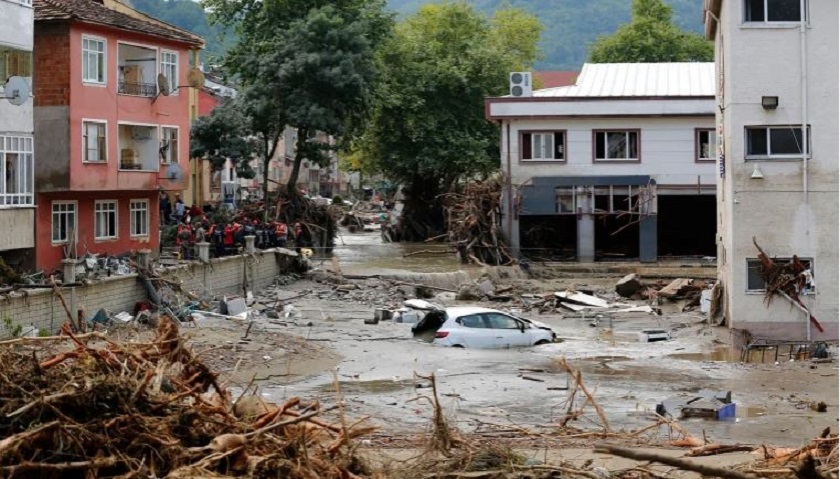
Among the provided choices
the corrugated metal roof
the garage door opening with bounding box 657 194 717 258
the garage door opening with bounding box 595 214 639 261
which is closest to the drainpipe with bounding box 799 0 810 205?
the corrugated metal roof

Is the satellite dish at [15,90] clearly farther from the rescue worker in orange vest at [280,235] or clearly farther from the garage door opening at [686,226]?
the garage door opening at [686,226]

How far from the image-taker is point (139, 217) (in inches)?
1684

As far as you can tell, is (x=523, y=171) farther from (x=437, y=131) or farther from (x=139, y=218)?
(x=139, y=218)

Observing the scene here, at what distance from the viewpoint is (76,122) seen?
3772cm

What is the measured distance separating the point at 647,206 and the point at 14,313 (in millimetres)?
29626

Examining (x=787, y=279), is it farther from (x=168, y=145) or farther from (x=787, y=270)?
(x=168, y=145)

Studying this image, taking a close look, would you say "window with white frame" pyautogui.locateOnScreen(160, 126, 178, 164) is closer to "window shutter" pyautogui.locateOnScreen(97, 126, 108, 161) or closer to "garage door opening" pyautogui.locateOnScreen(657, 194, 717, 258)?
"window shutter" pyautogui.locateOnScreen(97, 126, 108, 161)

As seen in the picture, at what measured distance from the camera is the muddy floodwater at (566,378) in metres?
21.5

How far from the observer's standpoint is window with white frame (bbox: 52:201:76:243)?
1495 inches

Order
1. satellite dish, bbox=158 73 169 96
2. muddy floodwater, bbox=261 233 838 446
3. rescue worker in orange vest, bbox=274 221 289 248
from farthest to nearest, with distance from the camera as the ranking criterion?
1. rescue worker in orange vest, bbox=274 221 289 248
2. satellite dish, bbox=158 73 169 96
3. muddy floodwater, bbox=261 233 838 446

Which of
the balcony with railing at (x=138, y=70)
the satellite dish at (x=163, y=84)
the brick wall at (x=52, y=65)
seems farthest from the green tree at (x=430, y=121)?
the brick wall at (x=52, y=65)

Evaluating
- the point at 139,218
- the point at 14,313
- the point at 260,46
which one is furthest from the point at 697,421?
the point at 260,46

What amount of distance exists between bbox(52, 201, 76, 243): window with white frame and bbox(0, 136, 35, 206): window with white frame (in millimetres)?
2190

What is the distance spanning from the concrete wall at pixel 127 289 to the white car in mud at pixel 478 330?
7.37 m
